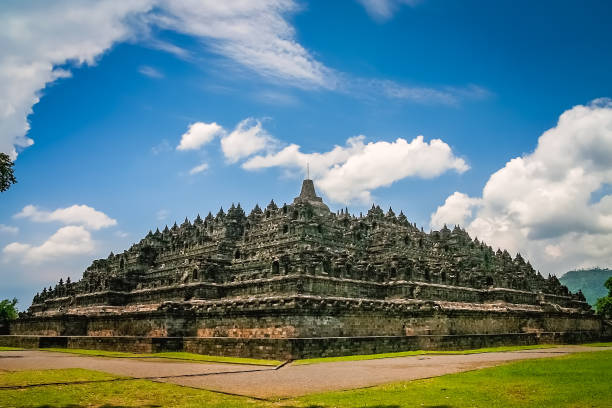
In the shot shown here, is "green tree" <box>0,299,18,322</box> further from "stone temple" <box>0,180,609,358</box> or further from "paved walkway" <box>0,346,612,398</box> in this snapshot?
"paved walkway" <box>0,346,612,398</box>

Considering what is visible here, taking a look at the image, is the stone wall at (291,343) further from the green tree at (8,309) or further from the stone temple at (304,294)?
the green tree at (8,309)

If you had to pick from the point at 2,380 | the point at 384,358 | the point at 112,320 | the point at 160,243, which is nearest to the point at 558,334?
the point at 384,358

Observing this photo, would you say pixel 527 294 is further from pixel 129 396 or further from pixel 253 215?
pixel 129 396

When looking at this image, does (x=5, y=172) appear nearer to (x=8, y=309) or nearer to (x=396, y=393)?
(x=396, y=393)

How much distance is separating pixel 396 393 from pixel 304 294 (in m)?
22.9

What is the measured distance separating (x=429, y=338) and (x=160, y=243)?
44.8 metres

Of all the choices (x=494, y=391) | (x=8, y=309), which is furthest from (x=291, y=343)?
(x=8, y=309)

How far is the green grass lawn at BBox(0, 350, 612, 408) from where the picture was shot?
14.3 m

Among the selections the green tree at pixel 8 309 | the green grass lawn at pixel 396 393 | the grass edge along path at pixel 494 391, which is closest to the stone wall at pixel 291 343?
the grass edge along path at pixel 494 391

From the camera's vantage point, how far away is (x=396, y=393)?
16172 mm

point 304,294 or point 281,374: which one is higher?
point 304,294

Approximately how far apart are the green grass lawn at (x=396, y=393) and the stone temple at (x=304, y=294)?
1317 cm

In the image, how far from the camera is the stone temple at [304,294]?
35625 millimetres

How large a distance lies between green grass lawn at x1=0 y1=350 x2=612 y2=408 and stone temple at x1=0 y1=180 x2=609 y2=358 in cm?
1317
